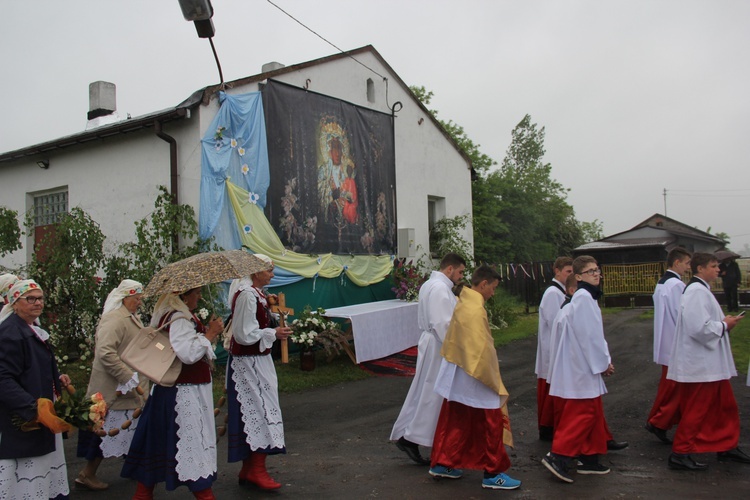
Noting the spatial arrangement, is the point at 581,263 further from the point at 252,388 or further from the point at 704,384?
the point at 252,388

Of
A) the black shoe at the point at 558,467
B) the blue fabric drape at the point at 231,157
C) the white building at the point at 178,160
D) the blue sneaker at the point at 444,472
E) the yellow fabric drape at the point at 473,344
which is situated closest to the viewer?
the yellow fabric drape at the point at 473,344

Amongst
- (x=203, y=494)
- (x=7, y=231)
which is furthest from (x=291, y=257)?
(x=203, y=494)

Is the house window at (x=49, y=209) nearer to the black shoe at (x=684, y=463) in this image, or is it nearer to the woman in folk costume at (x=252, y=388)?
the woman in folk costume at (x=252, y=388)

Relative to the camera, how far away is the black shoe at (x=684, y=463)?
554 centimetres

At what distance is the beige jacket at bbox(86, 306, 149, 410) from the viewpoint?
18.1ft

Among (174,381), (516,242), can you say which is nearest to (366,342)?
(174,381)

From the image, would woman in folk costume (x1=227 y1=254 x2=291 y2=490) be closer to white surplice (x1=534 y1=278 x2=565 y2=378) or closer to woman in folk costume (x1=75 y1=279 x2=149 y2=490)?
woman in folk costume (x1=75 y1=279 x2=149 y2=490)

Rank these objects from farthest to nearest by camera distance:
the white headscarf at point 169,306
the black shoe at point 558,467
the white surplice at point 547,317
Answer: the white surplice at point 547,317
the black shoe at point 558,467
the white headscarf at point 169,306

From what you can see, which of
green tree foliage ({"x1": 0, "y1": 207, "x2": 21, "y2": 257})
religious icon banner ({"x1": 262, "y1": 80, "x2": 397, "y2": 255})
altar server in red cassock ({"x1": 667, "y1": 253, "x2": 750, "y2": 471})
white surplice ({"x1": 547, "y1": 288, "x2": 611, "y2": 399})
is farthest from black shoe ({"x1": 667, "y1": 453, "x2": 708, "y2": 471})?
green tree foliage ({"x1": 0, "y1": 207, "x2": 21, "y2": 257})

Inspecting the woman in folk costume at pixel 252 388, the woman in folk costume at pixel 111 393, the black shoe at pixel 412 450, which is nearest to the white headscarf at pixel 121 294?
the woman in folk costume at pixel 111 393

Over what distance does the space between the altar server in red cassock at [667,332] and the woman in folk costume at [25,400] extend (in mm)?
5622

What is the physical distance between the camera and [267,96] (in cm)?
1219

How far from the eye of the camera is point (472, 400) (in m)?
5.18

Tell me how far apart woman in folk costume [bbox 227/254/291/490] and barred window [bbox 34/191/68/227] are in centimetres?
1007
